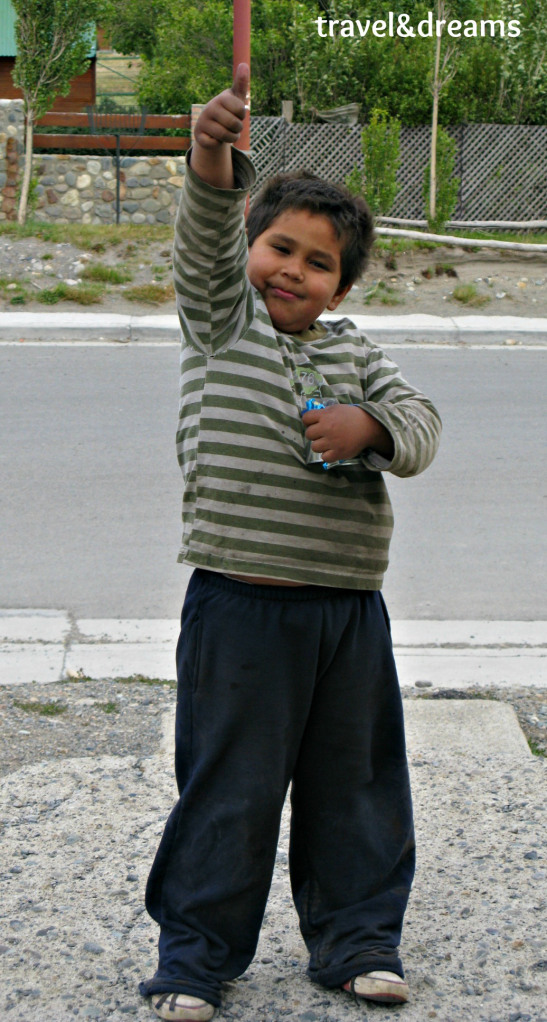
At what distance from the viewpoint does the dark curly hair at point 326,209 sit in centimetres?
208

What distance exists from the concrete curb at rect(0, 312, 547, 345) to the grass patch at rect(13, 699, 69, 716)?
7.04m

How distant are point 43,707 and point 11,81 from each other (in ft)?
80.4

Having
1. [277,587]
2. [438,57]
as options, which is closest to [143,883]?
[277,587]

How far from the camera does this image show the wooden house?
24016mm

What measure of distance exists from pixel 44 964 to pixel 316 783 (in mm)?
666

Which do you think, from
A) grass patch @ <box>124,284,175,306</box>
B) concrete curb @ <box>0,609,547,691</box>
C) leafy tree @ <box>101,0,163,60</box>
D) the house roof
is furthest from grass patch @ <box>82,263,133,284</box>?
leafy tree @ <box>101,0,163,60</box>

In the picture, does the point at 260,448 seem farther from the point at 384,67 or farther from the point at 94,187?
the point at 384,67

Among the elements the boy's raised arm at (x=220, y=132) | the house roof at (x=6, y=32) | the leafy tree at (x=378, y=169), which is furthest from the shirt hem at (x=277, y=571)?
the house roof at (x=6, y=32)

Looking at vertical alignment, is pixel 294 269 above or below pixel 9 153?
above

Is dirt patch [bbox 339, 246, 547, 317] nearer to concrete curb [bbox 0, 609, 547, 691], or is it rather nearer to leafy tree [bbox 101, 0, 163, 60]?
concrete curb [bbox 0, 609, 547, 691]

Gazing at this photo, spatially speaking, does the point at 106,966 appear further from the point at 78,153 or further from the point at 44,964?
the point at 78,153

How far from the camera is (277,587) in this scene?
209cm

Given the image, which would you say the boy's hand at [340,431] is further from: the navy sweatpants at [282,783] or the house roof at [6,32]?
the house roof at [6,32]

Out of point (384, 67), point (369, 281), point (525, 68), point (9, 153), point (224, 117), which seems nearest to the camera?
point (224, 117)
